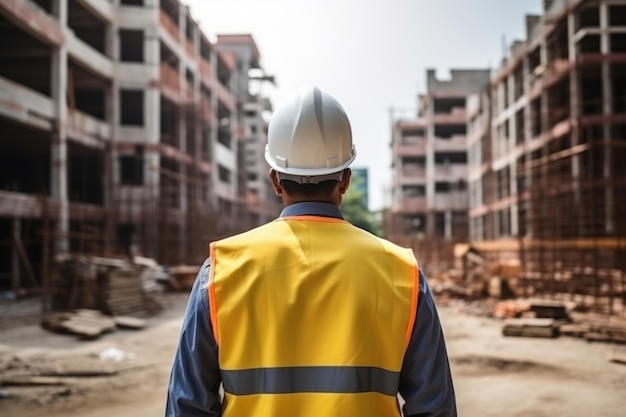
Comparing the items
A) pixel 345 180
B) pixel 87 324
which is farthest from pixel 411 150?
pixel 345 180

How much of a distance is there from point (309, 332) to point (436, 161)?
45.6 metres

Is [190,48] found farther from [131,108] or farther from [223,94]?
[223,94]

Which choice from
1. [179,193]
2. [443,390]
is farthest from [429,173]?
[443,390]

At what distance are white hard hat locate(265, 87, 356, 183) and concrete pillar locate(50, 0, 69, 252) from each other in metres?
17.2

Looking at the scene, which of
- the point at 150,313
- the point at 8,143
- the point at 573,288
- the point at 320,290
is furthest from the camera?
the point at 8,143

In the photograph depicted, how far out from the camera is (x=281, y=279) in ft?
4.40

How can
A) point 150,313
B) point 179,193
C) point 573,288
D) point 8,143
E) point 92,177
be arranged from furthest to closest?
1. point 179,193
2. point 92,177
3. point 8,143
4. point 573,288
5. point 150,313

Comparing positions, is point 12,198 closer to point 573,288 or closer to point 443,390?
point 573,288

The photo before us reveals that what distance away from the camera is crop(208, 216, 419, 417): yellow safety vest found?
1313 mm

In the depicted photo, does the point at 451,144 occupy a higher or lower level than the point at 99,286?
higher

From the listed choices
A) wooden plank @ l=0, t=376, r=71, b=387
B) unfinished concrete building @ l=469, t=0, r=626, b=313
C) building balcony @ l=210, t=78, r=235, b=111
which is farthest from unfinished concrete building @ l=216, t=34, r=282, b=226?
wooden plank @ l=0, t=376, r=71, b=387

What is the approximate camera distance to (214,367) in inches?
54.4

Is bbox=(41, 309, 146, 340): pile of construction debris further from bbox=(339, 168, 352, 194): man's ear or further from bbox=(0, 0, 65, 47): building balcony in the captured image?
bbox=(0, 0, 65, 47): building balcony

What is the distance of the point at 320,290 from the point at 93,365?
253 inches
